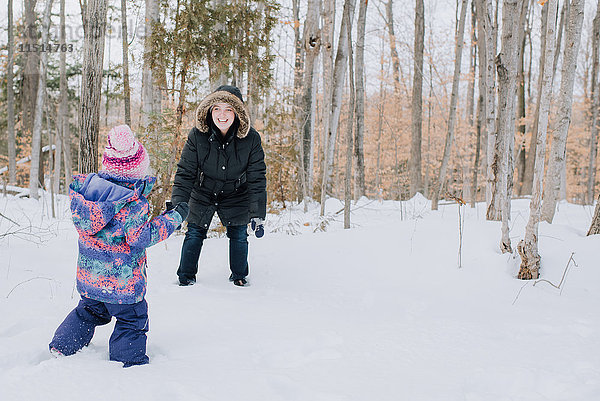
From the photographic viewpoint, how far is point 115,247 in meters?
2.04


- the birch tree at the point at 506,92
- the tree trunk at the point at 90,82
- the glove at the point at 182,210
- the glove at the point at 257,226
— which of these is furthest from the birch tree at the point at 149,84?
the birch tree at the point at 506,92

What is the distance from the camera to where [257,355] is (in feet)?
7.07

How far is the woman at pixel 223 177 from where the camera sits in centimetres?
328

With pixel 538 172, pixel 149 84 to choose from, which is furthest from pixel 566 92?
pixel 149 84

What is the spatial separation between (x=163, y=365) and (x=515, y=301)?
8.10ft

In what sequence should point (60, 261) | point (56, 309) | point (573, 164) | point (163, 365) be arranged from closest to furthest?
point (163, 365), point (56, 309), point (60, 261), point (573, 164)

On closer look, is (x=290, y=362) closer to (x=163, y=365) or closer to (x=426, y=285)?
(x=163, y=365)

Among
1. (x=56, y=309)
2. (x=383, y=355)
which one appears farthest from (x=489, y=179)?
(x=56, y=309)

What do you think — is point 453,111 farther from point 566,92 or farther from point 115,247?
point 115,247

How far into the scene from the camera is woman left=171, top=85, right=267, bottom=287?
3281mm

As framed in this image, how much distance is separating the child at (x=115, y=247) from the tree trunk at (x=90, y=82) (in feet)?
6.97

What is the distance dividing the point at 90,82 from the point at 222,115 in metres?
1.61

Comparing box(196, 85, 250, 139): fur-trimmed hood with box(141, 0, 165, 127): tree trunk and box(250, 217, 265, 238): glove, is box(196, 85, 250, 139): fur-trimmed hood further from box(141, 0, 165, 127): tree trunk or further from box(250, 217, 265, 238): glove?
box(141, 0, 165, 127): tree trunk

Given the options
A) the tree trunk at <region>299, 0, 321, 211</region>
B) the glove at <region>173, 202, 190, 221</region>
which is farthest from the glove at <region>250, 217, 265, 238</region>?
the tree trunk at <region>299, 0, 321, 211</region>
